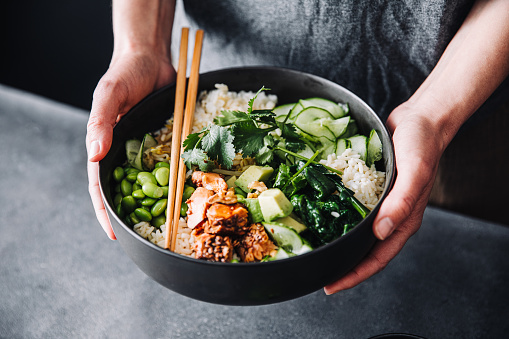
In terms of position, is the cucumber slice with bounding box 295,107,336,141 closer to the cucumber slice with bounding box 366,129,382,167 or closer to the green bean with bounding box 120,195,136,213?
the cucumber slice with bounding box 366,129,382,167

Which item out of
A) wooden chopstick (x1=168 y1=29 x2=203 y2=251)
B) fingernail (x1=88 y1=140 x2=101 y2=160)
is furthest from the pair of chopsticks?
fingernail (x1=88 y1=140 x2=101 y2=160)

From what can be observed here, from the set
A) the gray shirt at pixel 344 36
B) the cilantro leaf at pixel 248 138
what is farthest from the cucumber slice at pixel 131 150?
the gray shirt at pixel 344 36

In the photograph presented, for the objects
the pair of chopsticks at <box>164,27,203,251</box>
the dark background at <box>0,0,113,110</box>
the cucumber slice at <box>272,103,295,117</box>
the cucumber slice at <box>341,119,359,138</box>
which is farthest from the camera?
the dark background at <box>0,0,113,110</box>

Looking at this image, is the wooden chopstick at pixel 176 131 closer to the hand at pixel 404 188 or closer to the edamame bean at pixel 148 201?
the edamame bean at pixel 148 201

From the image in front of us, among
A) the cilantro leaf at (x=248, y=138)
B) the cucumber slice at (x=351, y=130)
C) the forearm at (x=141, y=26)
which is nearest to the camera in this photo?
the cilantro leaf at (x=248, y=138)

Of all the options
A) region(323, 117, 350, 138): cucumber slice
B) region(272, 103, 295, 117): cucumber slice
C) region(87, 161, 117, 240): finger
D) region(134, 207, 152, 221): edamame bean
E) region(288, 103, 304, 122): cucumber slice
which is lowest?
region(87, 161, 117, 240): finger

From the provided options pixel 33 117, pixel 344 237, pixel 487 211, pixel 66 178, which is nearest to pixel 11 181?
pixel 66 178

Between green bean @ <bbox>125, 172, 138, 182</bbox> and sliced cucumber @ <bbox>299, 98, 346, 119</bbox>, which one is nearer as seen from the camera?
green bean @ <bbox>125, 172, 138, 182</bbox>

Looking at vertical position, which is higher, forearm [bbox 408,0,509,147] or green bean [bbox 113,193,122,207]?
forearm [bbox 408,0,509,147]

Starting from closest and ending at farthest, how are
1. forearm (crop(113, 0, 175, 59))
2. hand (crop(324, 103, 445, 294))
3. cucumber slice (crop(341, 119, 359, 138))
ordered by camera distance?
hand (crop(324, 103, 445, 294)) → cucumber slice (crop(341, 119, 359, 138)) → forearm (crop(113, 0, 175, 59))
